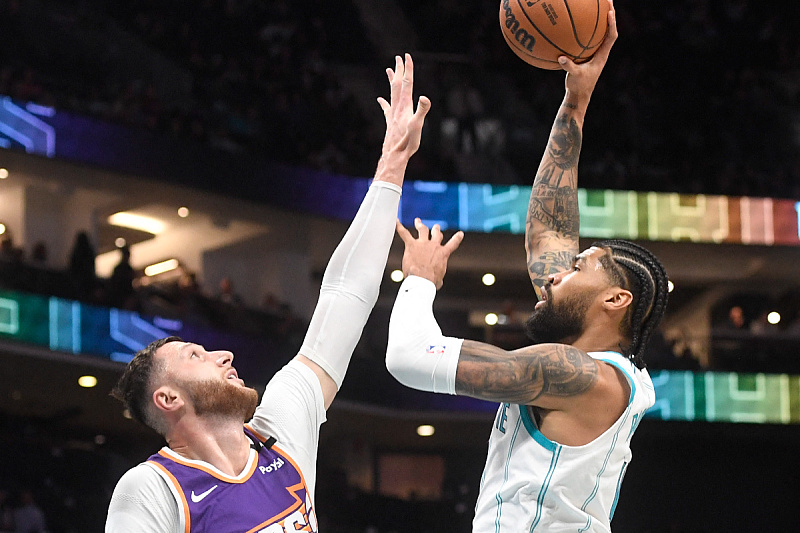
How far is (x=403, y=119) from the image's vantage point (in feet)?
10.8

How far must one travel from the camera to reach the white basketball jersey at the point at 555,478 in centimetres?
290

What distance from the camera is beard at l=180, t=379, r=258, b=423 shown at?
295cm

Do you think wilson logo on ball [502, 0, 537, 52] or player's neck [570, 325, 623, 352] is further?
wilson logo on ball [502, 0, 537, 52]

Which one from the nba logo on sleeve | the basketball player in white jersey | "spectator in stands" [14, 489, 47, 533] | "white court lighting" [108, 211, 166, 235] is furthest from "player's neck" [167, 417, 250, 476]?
"white court lighting" [108, 211, 166, 235]

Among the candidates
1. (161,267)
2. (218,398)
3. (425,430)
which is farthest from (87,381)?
(218,398)

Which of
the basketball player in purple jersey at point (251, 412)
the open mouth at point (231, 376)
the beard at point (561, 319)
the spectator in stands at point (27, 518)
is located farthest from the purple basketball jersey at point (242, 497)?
the spectator in stands at point (27, 518)

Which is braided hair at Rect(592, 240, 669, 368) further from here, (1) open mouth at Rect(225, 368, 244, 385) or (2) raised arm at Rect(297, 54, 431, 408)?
(1) open mouth at Rect(225, 368, 244, 385)

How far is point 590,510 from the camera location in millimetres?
2973

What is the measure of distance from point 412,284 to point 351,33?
51.2 ft

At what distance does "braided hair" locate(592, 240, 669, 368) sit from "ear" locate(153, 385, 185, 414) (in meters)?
1.36

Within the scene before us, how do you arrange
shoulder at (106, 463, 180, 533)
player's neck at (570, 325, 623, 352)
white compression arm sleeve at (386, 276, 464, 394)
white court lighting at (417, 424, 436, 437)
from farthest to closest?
white court lighting at (417, 424, 436, 437), player's neck at (570, 325, 623, 352), white compression arm sleeve at (386, 276, 464, 394), shoulder at (106, 463, 180, 533)

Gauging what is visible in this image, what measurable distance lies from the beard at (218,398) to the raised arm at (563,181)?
118 cm

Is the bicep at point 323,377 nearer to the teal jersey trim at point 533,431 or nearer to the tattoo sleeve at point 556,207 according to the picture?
the teal jersey trim at point 533,431

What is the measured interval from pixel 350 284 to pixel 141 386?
27.8 inches
